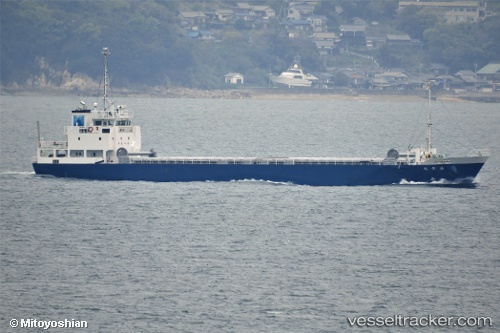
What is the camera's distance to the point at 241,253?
58.2m

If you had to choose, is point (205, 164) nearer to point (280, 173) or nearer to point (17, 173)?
point (280, 173)

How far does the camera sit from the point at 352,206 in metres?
71.8

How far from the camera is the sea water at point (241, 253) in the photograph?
159 ft

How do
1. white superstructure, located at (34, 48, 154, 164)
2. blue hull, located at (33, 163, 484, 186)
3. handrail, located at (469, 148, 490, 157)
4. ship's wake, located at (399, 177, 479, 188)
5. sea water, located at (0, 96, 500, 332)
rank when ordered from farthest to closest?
1. white superstructure, located at (34, 48, 154, 164)
2. ship's wake, located at (399, 177, 479, 188)
3. blue hull, located at (33, 163, 484, 186)
4. handrail, located at (469, 148, 490, 157)
5. sea water, located at (0, 96, 500, 332)

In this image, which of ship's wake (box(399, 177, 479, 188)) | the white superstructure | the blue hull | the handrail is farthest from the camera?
the white superstructure

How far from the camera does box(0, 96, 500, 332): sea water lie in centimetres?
4853

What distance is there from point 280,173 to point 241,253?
69.3 feet

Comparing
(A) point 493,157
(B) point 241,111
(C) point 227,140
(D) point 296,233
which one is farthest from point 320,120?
(D) point 296,233

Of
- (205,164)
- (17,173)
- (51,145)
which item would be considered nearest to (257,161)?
(205,164)

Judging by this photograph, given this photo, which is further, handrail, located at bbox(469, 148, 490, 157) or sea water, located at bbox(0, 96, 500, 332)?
handrail, located at bbox(469, 148, 490, 157)

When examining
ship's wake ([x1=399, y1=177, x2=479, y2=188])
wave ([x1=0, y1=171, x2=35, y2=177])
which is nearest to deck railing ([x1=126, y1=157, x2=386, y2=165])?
ship's wake ([x1=399, y1=177, x2=479, y2=188])

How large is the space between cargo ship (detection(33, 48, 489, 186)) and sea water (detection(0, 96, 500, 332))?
784mm

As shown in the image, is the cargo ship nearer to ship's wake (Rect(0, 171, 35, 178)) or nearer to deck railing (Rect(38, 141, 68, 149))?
deck railing (Rect(38, 141, 68, 149))

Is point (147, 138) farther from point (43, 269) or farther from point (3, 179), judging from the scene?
point (43, 269)
